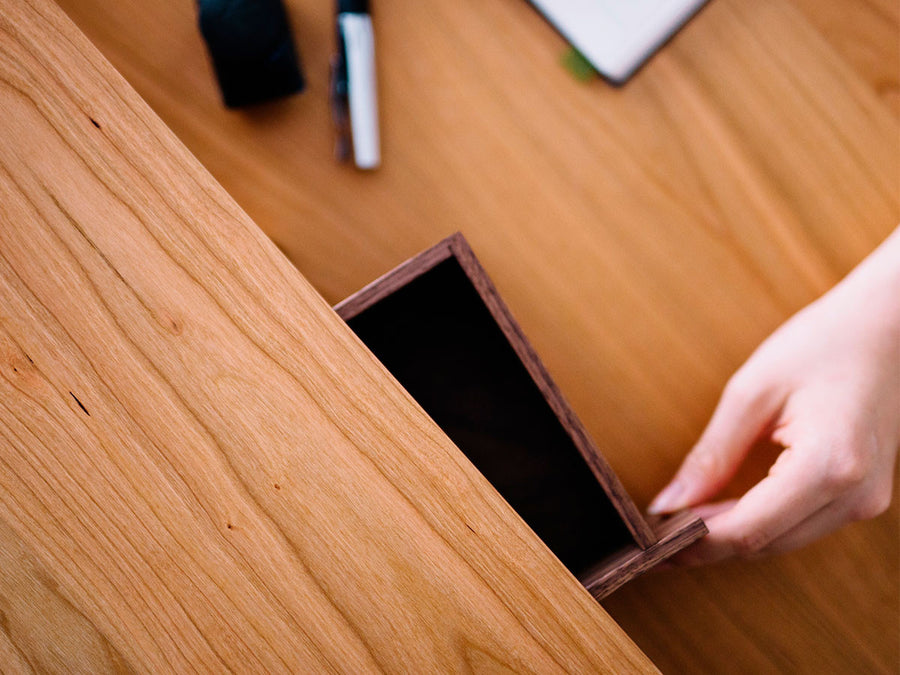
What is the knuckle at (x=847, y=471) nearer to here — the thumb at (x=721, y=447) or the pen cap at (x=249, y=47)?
the thumb at (x=721, y=447)

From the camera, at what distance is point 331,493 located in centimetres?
24

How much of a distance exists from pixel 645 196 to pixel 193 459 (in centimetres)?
39

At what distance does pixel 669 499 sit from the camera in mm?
428

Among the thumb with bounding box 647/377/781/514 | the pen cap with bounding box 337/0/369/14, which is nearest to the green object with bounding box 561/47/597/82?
the pen cap with bounding box 337/0/369/14

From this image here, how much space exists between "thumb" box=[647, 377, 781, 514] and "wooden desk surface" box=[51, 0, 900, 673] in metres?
0.02

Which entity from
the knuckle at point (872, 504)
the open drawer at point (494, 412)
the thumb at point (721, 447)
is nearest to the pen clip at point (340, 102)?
the open drawer at point (494, 412)

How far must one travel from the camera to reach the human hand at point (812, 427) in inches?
15.6

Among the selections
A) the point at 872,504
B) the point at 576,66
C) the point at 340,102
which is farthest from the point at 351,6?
the point at 872,504

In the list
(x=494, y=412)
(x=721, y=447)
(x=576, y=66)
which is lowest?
(x=721, y=447)

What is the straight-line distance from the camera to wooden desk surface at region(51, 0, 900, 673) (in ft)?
1.43

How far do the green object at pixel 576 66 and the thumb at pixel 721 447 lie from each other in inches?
11.1

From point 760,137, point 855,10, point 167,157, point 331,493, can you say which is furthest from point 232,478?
point 855,10

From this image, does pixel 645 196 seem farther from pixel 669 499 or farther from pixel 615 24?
pixel 669 499

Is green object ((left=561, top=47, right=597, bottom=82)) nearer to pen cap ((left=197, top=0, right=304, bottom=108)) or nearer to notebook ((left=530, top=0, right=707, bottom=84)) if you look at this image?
notebook ((left=530, top=0, right=707, bottom=84))
